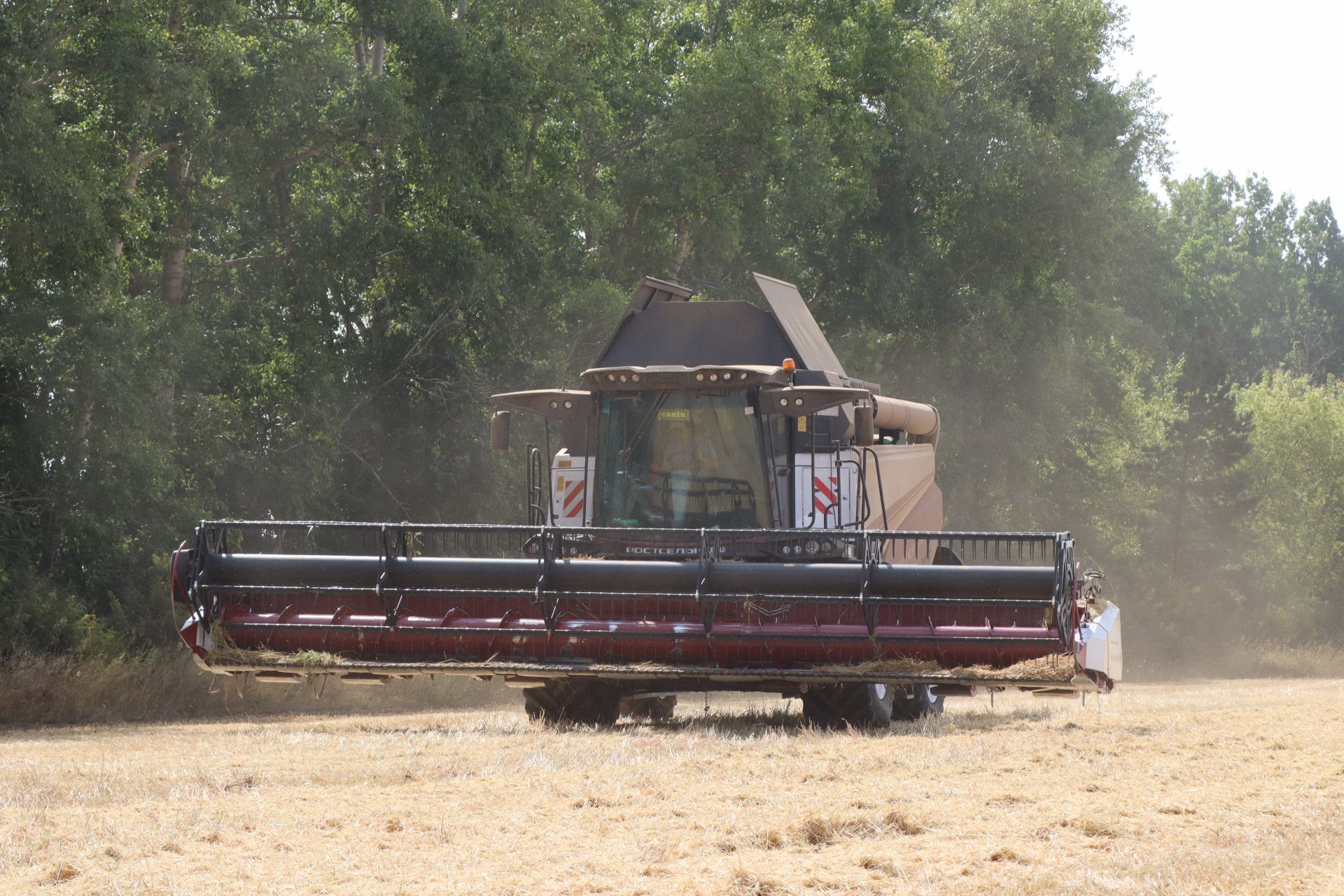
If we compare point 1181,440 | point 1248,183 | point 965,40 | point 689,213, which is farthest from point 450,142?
point 1248,183

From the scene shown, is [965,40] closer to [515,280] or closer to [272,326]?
[515,280]

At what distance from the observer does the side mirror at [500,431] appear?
12.1 meters

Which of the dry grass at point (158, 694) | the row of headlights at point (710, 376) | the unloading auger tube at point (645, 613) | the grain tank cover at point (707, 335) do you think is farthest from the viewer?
the dry grass at point (158, 694)

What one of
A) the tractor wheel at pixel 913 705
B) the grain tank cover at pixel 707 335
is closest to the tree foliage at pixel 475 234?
the grain tank cover at pixel 707 335

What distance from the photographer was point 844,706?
10602 millimetres

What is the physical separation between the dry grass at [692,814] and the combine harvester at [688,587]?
1.72 ft

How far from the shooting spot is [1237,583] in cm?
4978

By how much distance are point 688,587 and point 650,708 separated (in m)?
2.66

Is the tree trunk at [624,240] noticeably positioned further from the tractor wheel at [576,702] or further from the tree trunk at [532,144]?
the tractor wheel at [576,702]

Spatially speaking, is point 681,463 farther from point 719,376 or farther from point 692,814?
point 692,814

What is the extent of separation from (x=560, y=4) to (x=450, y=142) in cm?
335

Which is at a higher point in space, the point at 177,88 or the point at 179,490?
the point at 177,88

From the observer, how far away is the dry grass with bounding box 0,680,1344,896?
5199 millimetres

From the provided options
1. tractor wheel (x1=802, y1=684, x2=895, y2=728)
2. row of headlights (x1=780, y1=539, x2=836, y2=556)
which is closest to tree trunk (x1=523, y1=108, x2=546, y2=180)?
row of headlights (x1=780, y1=539, x2=836, y2=556)
